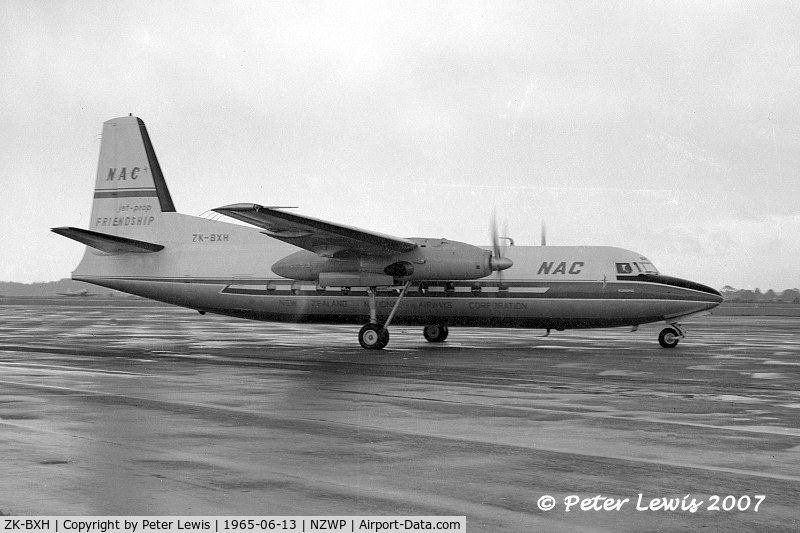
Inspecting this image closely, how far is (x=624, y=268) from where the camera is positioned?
27453 mm

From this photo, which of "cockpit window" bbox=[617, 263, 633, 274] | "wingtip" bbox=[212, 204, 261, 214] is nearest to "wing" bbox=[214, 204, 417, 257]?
"wingtip" bbox=[212, 204, 261, 214]

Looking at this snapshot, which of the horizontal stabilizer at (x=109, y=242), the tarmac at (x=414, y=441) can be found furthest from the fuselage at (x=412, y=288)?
the tarmac at (x=414, y=441)

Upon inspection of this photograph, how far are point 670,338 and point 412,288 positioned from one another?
26.9 feet

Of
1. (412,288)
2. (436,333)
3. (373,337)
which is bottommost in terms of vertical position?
(373,337)

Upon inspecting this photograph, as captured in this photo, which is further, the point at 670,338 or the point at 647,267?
the point at 670,338

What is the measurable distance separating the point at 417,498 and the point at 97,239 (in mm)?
23947

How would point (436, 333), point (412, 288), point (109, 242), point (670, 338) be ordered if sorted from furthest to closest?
point (436, 333) < point (109, 242) < point (412, 288) < point (670, 338)

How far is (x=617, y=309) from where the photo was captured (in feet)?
88.5

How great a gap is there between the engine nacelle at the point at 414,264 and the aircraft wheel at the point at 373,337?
1.65 metres

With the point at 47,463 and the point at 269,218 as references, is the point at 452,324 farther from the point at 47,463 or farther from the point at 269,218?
the point at 47,463

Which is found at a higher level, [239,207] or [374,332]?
[239,207]

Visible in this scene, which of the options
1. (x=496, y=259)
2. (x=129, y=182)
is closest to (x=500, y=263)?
(x=496, y=259)

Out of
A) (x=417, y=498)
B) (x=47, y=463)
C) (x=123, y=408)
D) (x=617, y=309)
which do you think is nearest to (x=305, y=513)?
(x=417, y=498)

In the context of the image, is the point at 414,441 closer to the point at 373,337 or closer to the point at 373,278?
the point at 373,337
